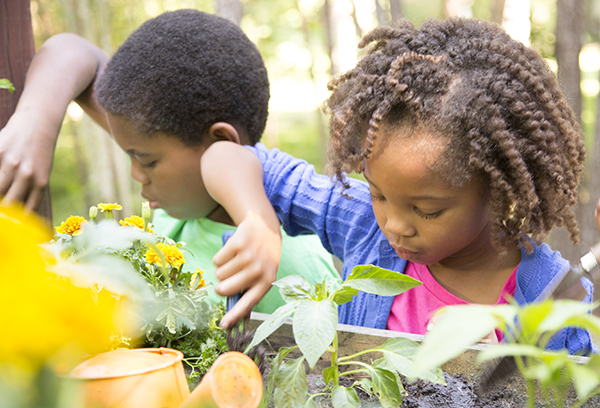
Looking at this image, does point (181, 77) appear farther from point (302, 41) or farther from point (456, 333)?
point (302, 41)

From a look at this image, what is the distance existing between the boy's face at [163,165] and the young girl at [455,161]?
0.90ft

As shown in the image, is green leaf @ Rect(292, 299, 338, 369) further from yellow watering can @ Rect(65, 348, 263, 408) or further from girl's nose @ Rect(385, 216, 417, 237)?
girl's nose @ Rect(385, 216, 417, 237)

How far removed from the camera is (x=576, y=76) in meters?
2.49

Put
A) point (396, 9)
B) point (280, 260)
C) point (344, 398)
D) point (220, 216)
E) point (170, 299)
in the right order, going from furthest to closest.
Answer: point (396, 9)
point (220, 216)
point (280, 260)
point (170, 299)
point (344, 398)

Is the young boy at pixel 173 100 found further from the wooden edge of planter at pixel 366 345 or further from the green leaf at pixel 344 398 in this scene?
the green leaf at pixel 344 398

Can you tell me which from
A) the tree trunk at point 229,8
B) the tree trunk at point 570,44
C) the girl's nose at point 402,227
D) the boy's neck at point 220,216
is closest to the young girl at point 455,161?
the girl's nose at point 402,227

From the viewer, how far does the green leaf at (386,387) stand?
26.0 inches

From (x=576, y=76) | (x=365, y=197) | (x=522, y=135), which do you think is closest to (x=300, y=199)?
(x=365, y=197)

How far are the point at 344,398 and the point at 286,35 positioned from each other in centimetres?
1582

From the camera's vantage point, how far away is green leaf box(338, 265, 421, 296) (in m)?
0.68

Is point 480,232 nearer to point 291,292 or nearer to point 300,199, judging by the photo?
point 300,199

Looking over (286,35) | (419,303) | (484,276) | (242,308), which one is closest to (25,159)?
(242,308)

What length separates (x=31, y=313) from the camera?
0.22 metres

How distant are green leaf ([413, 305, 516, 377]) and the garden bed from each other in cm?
48
